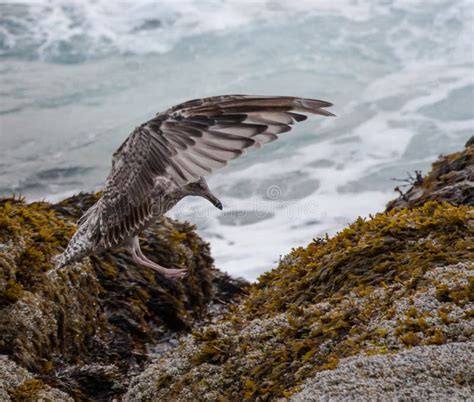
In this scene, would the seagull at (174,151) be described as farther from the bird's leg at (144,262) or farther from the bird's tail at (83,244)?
the bird's leg at (144,262)

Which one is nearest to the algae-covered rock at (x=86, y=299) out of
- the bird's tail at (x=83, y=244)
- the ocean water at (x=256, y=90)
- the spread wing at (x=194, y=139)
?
the bird's tail at (x=83, y=244)

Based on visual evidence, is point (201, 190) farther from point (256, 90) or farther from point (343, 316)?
point (256, 90)

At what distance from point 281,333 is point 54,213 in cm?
334

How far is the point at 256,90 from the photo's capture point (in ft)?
67.9

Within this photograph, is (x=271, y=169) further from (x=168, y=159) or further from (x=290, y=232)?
(x=168, y=159)

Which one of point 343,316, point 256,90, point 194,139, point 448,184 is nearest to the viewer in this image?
point 343,316

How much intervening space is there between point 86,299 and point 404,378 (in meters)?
3.24

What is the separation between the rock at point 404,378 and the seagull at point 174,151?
1512 mm

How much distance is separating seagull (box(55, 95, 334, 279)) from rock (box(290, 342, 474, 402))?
151 cm

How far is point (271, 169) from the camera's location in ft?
57.3

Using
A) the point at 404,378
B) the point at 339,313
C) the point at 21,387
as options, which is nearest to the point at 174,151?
the point at 339,313

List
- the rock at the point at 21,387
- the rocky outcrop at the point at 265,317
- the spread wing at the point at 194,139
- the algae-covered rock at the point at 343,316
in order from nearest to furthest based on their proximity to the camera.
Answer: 1. the rocky outcrop at the point at 265,317
2. the algae-covered rock at the point at 343,316
3. the spread wing at the point at 194,139
4. the rock at the point at 21,387

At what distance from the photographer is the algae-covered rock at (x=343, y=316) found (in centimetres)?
408

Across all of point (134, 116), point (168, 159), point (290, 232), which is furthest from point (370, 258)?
point (134, 116)
